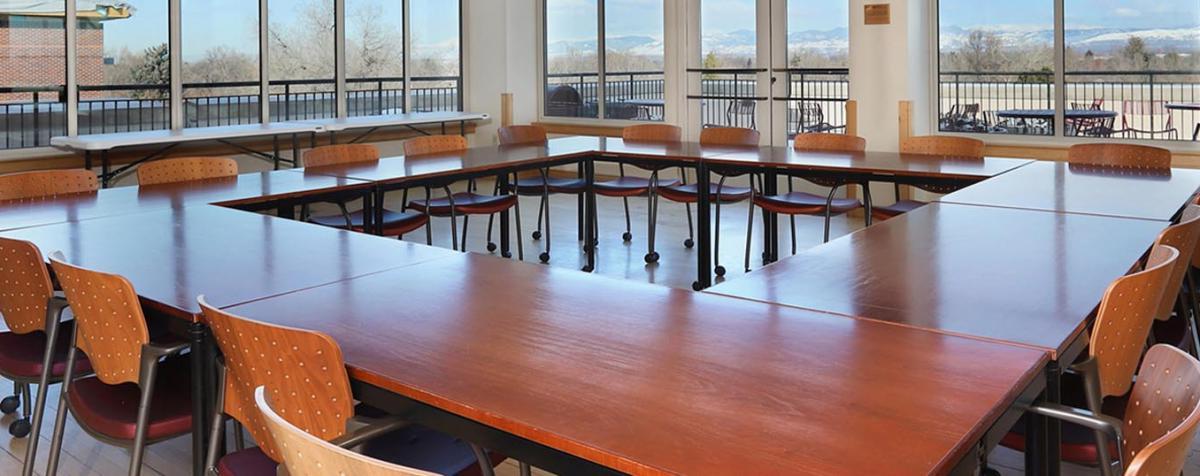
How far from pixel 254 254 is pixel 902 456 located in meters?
2.10

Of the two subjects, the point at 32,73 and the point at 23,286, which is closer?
the point at 23,286

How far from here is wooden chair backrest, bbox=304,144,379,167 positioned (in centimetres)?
516

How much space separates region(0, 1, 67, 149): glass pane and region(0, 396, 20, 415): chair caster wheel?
12.7ft

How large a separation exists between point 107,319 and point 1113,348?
228 centimetres

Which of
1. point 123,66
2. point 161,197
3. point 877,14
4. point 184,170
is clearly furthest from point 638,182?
point 123,66

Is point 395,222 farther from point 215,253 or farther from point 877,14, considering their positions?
point 877,14

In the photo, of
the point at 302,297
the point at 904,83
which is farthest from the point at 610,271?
the point at 302,297

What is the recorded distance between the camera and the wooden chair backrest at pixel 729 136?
613 cm

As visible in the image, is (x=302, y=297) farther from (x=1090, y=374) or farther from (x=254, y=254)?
(x=1090, y=374)

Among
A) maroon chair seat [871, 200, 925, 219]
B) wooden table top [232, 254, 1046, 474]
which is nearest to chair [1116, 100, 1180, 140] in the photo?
maroon chair seat [871, 200, 925, 219]

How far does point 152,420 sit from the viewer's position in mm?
2324

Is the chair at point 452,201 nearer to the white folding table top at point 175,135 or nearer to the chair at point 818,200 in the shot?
the chair at point 818,200

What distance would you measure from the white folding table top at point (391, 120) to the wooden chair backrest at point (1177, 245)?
6398 mm

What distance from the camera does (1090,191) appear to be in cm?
387
